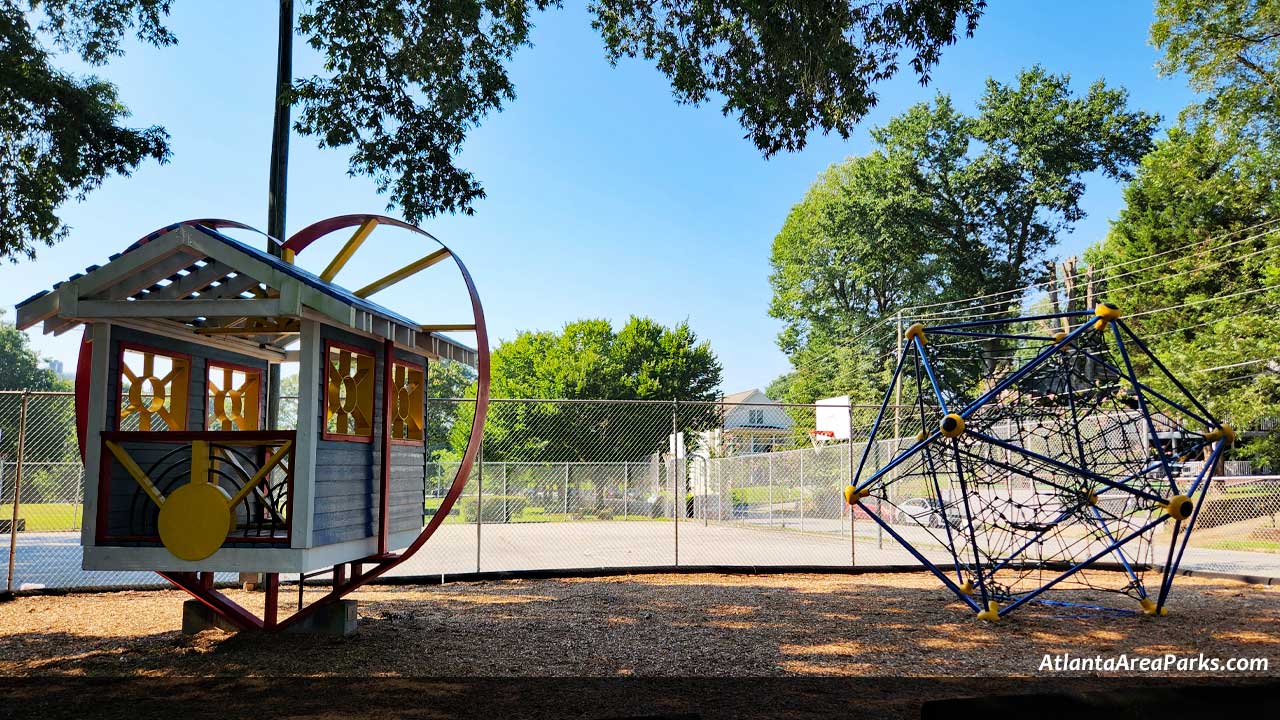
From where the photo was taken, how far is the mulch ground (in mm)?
7441

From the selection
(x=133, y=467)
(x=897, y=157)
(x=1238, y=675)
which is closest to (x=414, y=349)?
(x=133, y=467)

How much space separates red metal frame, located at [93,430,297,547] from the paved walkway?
513 cm

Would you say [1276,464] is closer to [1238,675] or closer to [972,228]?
[972,228]

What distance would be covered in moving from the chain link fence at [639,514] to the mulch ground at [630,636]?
1.96 m

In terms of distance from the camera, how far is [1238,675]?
714 cm

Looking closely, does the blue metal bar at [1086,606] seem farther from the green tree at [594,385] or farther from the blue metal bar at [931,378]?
the green tree at [594,385]

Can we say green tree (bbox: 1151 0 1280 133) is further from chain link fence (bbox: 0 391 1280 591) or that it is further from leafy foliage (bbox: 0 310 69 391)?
leafy foliage (bbox: 0 310 69 391)

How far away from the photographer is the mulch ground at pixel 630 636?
7441 millimetres

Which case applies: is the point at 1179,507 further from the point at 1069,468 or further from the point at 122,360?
the point at 122,360

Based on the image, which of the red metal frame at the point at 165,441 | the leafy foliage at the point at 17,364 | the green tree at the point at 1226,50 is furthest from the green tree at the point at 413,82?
the leafy foliage at the point at 17,364

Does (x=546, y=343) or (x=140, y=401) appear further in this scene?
(x=546, y=343)

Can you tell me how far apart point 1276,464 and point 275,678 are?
115ft

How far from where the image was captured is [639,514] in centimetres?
2542

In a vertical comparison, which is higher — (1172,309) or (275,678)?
(1172,309)
